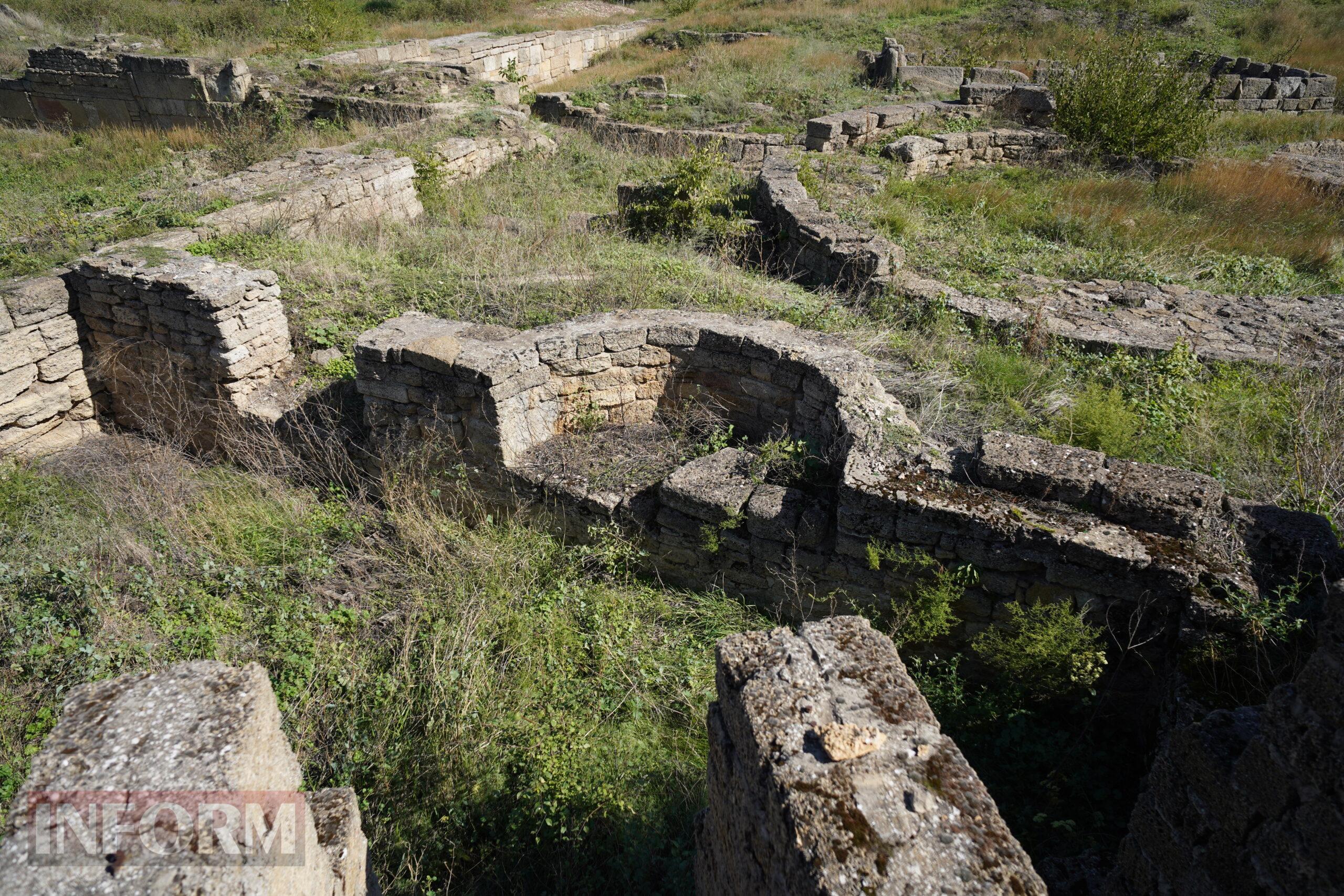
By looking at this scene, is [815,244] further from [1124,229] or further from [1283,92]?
[1283,92]

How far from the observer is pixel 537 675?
3850 mm

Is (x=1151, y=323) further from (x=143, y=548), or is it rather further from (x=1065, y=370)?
(x=143, y=548)

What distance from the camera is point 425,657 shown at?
150 inches

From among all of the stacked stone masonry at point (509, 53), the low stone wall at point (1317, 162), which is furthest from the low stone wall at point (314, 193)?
the low stone wall at point (1317, 162)

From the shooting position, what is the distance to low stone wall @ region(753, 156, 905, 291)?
7086 millimetres

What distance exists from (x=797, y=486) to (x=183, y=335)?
5.17 meters

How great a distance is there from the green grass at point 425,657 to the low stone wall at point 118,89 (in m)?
11.3

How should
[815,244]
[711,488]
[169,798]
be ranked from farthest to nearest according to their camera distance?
[815,244] < [711,488] < [169,798]

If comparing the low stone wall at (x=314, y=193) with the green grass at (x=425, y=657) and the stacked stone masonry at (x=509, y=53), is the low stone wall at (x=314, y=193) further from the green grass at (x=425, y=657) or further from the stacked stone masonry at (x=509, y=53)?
the stacked stone masonry at (x=509, y=53)

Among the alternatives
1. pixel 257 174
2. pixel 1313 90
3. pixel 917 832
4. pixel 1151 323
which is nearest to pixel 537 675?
pixel 917 832

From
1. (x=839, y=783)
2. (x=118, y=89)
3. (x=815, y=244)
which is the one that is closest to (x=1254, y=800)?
(x=839, y=783)

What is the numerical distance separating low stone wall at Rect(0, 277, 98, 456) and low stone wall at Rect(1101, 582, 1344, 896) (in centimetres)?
765

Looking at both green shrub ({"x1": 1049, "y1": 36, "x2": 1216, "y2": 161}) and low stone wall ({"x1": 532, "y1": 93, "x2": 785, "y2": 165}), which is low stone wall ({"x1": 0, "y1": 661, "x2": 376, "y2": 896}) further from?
green shrub ({"x1": 1049, "y1": 36, "x2": 1216, "y2": 161})

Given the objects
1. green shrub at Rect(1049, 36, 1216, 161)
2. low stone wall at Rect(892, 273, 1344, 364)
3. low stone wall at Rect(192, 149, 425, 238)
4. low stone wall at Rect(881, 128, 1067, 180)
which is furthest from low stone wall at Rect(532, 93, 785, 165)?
low stone wall at Rect(892, 273, 1344, 364)
